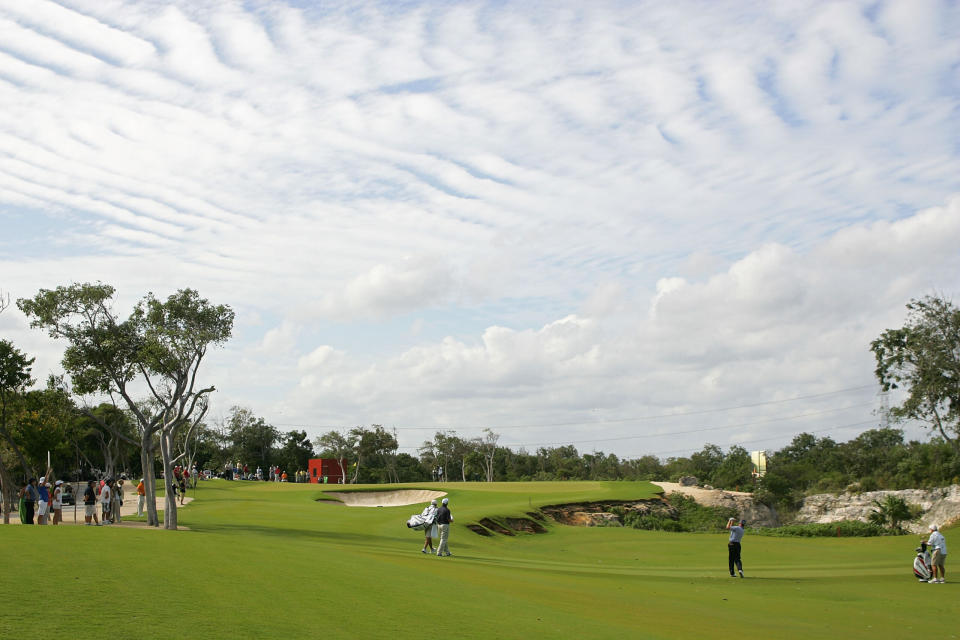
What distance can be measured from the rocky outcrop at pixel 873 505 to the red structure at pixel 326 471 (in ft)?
174

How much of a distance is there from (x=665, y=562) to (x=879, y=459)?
71567 millimetres

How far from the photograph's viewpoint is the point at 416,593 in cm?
1592

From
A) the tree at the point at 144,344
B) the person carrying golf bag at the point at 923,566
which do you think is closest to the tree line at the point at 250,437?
the tree at the point at 144,344

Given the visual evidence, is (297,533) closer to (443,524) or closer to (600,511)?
(443,524)

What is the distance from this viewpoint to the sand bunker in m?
66.6

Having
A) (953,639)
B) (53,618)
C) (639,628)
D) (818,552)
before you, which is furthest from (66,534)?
(818,552)

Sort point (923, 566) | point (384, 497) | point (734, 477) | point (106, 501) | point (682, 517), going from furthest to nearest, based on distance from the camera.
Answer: point (734, 477)
point (384, 497)
point (682, 517)
point (106, 501)
point (923, 566)

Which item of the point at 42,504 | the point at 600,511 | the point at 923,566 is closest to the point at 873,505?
the point at 600,511

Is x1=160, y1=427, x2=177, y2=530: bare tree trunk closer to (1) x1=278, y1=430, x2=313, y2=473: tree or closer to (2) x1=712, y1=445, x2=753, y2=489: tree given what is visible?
(2) x1=712, y1=445, x2=753, y2=489: tree

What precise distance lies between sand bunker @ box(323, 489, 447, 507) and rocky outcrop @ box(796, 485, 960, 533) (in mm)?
33871

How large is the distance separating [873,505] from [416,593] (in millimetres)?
64475

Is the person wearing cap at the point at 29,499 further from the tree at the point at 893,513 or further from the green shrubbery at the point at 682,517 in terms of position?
the tree at the point at 893,513

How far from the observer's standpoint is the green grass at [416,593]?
11242 millimetres

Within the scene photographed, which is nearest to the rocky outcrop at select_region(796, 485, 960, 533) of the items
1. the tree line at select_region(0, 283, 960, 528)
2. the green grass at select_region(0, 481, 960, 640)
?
the tree line at select_region(0, 283, 960, 528)
